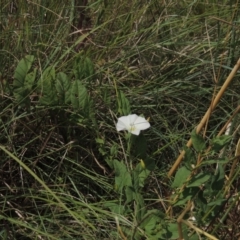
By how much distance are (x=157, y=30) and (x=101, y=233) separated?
0.67 meters

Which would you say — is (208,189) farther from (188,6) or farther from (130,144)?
(188,6)

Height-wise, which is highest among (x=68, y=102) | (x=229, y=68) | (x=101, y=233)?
(x=229, y=68)

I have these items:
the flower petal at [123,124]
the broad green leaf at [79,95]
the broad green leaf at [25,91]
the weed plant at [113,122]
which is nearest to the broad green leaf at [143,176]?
the weed plant at [113,122]

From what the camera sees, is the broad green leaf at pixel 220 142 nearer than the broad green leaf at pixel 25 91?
Yes

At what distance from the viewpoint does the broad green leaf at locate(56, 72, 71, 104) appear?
1.52 metres

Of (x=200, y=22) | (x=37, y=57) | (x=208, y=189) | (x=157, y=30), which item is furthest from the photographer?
(x=200, y=22)

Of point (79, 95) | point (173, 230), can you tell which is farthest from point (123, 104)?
point (173, 230)

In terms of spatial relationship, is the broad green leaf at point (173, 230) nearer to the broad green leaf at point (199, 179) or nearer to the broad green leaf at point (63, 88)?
the broad green leaf at point (199, 179)

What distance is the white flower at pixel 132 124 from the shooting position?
1.37 meters

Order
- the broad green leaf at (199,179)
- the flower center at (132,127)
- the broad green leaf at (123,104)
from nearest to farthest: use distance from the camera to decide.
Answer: the broad green leaf at (199,179) < the flower center at (132,127) < the broad green leaf at (123,104)

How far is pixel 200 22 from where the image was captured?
6.27 feet

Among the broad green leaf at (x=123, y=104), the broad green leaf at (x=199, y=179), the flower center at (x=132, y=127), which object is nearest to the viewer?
the broad green leaf at (x=199, y=179)

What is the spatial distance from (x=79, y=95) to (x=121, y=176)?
0.25 metres

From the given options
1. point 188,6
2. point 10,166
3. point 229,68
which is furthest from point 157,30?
point 10,166
